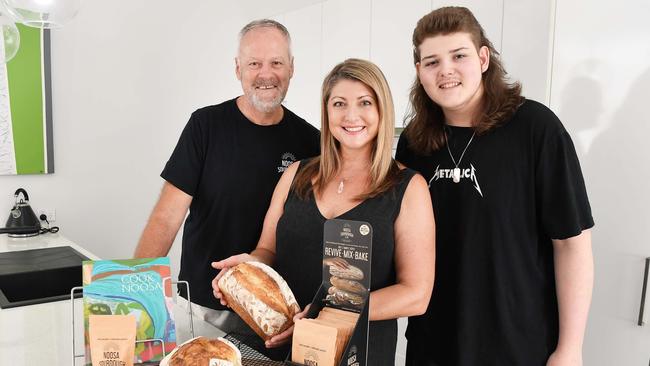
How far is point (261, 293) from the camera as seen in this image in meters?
0.87

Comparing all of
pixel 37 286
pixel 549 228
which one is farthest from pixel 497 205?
pixel 37 286

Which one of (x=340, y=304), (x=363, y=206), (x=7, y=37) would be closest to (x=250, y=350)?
(x=340, y=304)

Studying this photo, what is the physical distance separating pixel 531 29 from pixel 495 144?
1.01m

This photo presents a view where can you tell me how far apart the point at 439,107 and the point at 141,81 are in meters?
2.24

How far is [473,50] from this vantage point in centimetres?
123

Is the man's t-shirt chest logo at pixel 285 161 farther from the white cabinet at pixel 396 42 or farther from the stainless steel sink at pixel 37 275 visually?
the white cabinet at pixel 396 42

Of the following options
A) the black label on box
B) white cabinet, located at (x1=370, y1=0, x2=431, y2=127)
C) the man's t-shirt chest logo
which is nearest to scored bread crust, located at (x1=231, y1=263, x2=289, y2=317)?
the black label on box

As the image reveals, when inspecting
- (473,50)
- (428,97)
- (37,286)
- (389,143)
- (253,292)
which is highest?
(473,50)

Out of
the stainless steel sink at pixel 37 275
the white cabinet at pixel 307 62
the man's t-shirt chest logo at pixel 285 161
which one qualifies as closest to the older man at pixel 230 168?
the man's t-shirt chest logo at pixel 285 161

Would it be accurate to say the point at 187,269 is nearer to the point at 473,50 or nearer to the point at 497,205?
the point at 497,205

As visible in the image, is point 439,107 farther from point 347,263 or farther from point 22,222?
point 22,222

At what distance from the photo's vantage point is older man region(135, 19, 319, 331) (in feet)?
4.92

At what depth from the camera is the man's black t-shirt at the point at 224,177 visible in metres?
1.51

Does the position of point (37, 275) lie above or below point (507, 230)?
below
